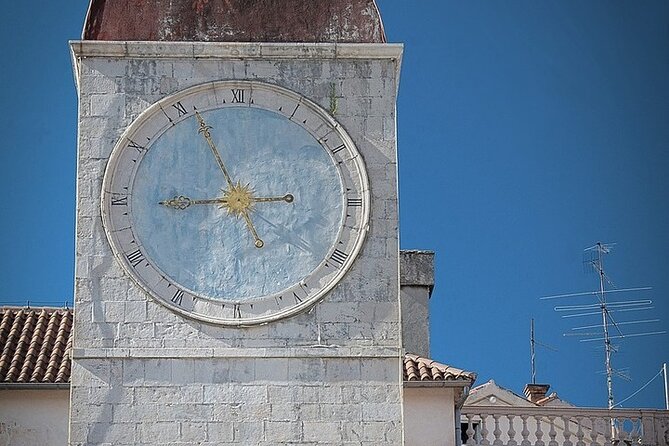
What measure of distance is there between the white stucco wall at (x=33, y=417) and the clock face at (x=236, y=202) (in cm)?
551

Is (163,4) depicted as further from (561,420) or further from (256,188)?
(561,420)

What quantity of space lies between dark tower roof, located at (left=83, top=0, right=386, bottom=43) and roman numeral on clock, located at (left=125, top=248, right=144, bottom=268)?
6.91 feet

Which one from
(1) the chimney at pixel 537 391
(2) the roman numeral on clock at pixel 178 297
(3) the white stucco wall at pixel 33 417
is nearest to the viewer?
(2) the roman numeral on clock at pixel 178 297

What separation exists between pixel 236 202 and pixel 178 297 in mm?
1040

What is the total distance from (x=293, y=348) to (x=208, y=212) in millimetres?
1502

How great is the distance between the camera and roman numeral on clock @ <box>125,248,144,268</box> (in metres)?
19.0

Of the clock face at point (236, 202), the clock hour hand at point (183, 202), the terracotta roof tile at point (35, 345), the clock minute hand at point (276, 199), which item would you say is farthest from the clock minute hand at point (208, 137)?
the terracotta roof tile at point (35, 345)

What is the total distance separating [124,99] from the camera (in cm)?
1938

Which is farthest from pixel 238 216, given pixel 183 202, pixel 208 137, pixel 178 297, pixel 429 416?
pixel 429 416

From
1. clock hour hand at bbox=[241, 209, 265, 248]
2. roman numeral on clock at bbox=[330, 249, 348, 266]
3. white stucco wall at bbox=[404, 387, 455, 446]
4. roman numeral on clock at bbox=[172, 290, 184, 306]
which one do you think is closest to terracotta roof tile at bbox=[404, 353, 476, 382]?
white stucco wall at bbox=[404, 387, 455, 446]

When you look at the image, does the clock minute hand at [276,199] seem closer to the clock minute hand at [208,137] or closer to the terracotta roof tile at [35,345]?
the clock minute hand at [208,137]

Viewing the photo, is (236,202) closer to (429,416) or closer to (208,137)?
(208,137)

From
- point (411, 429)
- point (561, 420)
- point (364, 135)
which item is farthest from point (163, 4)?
point (561, 420)

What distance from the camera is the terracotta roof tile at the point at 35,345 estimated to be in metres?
24.2
